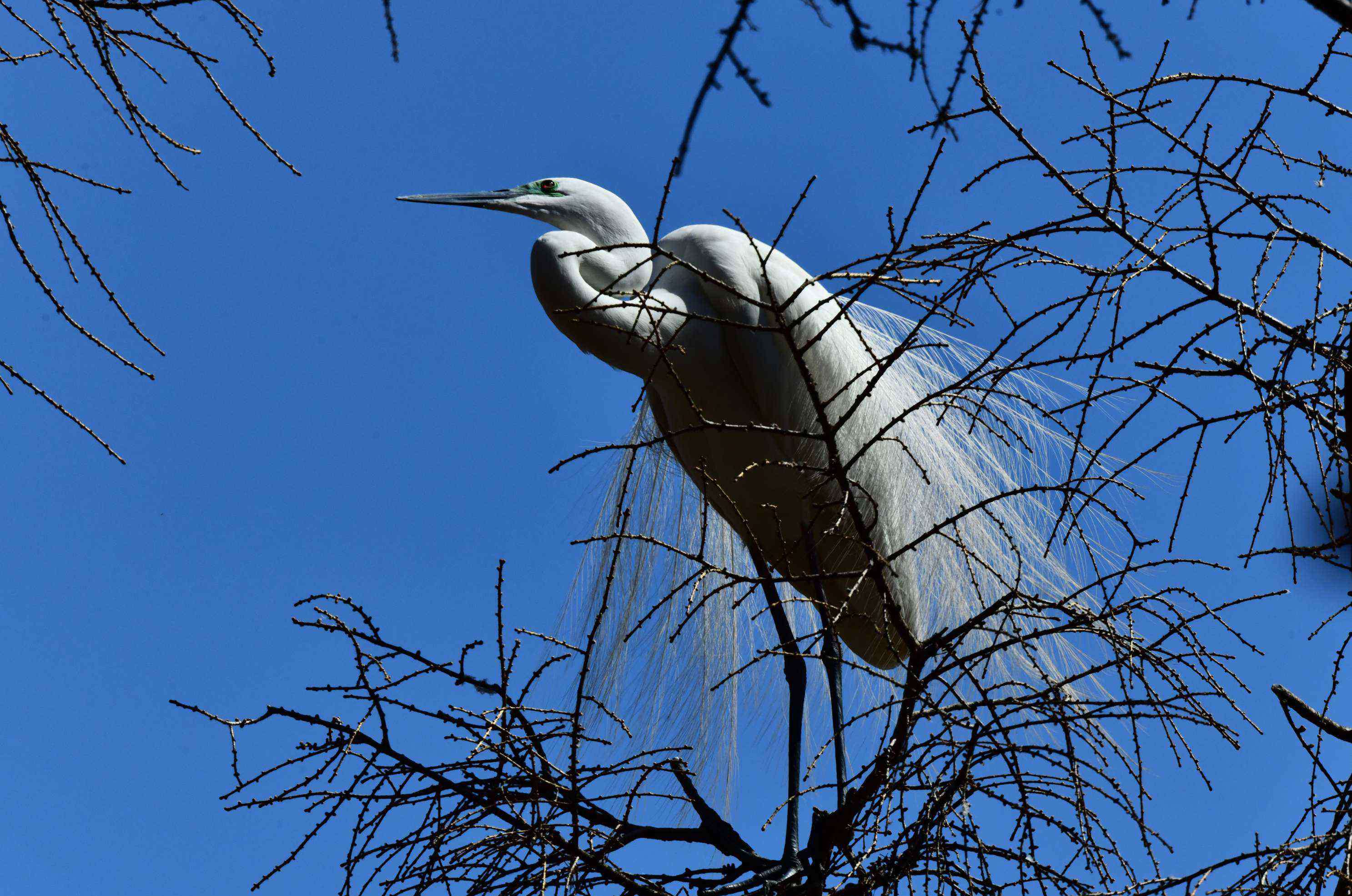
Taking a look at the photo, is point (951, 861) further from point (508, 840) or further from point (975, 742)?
point (508, 840)

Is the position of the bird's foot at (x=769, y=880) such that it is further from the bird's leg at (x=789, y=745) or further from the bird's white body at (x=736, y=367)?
the bird's white body at (x=736, y=367)

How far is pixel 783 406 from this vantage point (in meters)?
3.87

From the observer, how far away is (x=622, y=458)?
4793 millimetres

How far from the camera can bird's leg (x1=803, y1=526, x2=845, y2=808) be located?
2088mm

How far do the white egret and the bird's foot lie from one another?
111 mm

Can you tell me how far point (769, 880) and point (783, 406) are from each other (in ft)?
4.72

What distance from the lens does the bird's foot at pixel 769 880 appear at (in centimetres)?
284

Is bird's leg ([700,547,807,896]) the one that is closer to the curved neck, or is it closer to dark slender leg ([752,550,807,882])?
dark slender leg ([752,550,807,882])

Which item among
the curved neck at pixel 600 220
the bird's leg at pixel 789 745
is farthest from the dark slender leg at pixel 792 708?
the curved neck at pixel 600 220

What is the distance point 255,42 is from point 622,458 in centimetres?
283

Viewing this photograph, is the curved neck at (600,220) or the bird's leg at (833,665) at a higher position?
the curved neck at (600,220)

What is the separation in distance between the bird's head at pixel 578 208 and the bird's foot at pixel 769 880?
1.91 metres

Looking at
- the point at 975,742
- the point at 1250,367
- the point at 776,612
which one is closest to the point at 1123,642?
the point at 975,742

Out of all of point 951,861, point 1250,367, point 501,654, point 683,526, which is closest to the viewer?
point 1250,367
